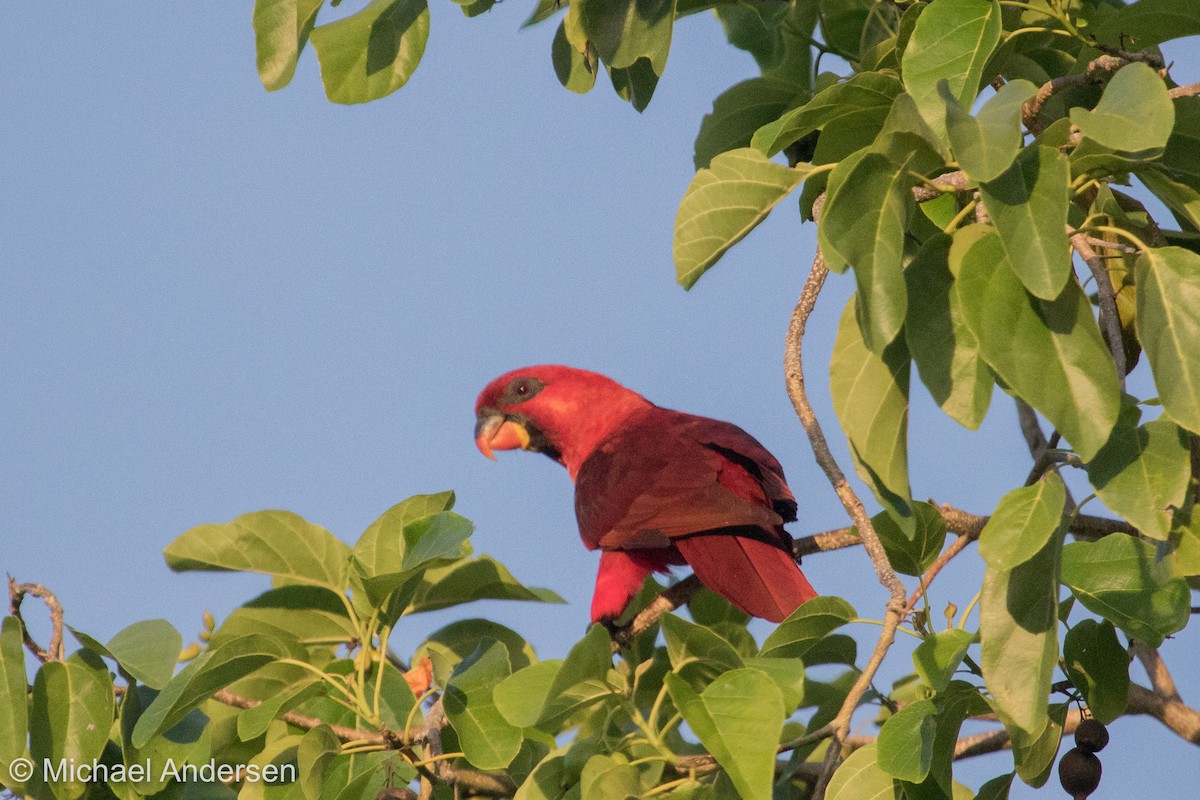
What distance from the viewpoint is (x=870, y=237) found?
5.24ft

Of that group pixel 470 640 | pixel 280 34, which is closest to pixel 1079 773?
pixel 470 640

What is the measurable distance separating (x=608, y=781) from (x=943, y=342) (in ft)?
2.98

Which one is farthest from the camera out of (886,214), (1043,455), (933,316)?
(1043,455)

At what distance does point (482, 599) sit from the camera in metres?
2.95

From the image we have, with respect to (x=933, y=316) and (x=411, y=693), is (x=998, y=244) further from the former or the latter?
(x=411, y=693)

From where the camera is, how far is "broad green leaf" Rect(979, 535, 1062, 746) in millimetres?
1754

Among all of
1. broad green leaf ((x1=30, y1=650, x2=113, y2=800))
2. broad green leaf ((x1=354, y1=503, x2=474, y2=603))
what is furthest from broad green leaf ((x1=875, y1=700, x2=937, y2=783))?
broad green leaf ((x1=30, y1=650, x2=113, y2=800))

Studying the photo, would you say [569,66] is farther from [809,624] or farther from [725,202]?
[809,624]

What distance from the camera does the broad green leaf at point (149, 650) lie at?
7.50 ft

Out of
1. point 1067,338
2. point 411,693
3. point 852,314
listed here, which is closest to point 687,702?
point 852,314

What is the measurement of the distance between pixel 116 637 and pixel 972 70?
200 centimetres

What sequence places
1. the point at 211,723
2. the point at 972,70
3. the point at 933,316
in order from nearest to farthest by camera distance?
the point at 933,316, the point at 972,70, the point at 211,723

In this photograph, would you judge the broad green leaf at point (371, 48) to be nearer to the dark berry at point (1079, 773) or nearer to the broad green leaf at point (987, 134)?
the broad green leaf at point (987, 134)

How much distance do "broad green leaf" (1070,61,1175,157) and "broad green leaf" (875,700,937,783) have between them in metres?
0.99
